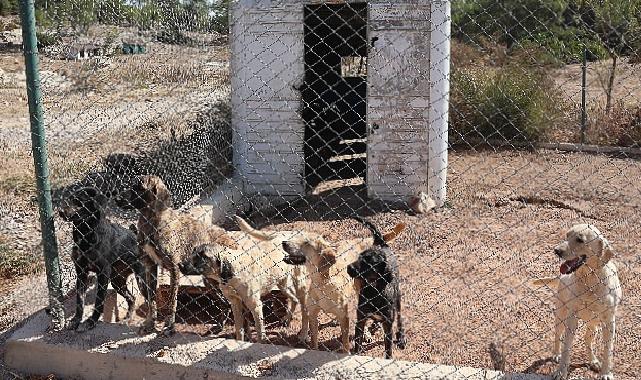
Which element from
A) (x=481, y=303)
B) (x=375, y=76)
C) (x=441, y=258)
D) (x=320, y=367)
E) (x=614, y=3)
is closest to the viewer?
(x=320, y=367)

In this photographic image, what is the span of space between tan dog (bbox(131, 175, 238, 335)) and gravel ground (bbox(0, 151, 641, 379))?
1.03 m

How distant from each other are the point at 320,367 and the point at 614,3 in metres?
10.9

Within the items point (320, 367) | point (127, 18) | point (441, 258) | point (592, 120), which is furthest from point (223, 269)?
point (592, 120)

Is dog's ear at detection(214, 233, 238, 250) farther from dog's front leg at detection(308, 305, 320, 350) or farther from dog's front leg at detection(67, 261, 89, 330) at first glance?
dog's front leg at detection(67, 261, 89, 330)

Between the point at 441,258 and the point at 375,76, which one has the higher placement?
the point at 375,76

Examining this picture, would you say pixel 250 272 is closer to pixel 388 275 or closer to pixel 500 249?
pixel 388 275

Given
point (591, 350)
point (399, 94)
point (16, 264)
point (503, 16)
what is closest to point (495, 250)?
point (399, 94)

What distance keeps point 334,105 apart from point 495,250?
4560 mm

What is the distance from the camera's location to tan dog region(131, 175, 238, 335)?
14.6ft

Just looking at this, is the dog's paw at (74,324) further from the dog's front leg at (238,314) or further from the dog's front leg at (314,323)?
the dog's front leg at (314,323)

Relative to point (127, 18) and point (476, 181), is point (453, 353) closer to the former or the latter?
point (127, 18)

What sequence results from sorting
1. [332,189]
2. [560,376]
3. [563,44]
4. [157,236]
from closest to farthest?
[560,376] < [157,236] < [332,189] < [563,44]

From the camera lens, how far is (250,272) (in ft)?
15.8

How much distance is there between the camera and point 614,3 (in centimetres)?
1238
